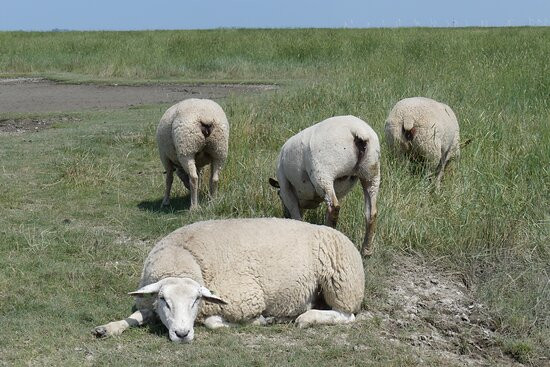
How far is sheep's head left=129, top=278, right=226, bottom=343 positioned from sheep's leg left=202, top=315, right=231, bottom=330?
7.8 inches

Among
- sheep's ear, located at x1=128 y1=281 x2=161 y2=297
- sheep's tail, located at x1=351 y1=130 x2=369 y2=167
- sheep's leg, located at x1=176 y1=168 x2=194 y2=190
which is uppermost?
sheep's tail, located at x1=351 y1=130 x2=369 y2=167

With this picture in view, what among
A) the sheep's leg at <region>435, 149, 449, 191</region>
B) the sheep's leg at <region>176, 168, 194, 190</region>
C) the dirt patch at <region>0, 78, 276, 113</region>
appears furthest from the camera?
the dirt patch at <region>0, 78, 276, 113</region>

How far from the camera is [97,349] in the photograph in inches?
204

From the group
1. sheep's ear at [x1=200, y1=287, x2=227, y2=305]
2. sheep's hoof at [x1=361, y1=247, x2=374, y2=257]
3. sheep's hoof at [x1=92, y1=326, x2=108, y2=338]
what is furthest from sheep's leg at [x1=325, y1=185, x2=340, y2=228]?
sheep's hoof at [x1=92, y1=326, x2=108, y2=338]

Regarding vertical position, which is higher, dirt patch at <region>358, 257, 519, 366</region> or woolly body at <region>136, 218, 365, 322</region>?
woolly body at <region>136, 218, 365, 322</region>

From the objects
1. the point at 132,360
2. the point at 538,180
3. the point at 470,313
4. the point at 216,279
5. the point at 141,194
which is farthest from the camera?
the point at 141,194

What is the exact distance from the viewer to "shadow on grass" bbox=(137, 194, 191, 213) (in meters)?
9.27

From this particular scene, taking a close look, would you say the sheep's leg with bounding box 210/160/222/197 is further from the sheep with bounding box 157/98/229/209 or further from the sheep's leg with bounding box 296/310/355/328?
the sheep's leg with bounding box 296/310/355/328

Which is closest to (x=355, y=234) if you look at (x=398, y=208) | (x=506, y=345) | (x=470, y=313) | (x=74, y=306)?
(x=398, y=208)

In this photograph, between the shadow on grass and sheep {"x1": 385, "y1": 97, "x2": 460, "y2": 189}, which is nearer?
sheep {"x1": 385, "y1": 97, "x2": 460, "y2": 189}

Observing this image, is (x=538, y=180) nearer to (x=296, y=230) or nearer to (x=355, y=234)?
(x=355, y=234)

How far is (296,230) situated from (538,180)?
3684mm

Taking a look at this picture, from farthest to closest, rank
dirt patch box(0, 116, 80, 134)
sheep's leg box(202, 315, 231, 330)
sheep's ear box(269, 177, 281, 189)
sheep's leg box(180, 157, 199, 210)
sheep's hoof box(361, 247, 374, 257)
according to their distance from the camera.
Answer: dirt patch box(0, 116, 80, 134) < sheep's leg box(180, 157, 199, 210) < sheep's ear box(269, 177, 281, 189) < sheep's hoof box(361, 247, 374, 257) < sheep's leg box(202, 315, 231, 330)

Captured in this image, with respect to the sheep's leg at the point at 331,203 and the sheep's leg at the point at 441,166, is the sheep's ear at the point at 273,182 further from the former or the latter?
the sheep's leg at the point at 441,166
